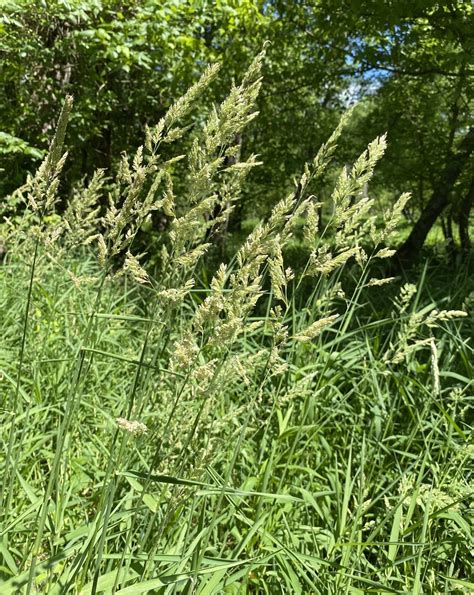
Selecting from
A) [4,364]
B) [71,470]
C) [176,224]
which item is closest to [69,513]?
[71,470]

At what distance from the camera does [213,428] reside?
1342 mm

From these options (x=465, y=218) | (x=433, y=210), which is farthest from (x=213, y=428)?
(x=465, y=218)

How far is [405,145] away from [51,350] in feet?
21.4

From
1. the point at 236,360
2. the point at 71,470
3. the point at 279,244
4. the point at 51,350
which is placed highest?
the point at 279,244

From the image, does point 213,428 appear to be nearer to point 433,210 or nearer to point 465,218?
point 433,210

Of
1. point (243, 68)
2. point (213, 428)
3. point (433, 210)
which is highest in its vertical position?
point (243, 68)

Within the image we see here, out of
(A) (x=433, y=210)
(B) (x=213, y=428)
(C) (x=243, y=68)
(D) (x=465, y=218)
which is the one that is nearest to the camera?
(B) (x=213, y=428)

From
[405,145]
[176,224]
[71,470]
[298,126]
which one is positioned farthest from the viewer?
[298,126]

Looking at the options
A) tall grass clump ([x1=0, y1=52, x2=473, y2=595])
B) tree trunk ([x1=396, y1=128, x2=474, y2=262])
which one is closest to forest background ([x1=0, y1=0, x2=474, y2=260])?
tree trunk ([x1=396, y1=128, x2=474, y2=262])

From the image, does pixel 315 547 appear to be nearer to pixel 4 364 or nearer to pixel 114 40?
pixel 4 364

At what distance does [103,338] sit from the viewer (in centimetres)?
265

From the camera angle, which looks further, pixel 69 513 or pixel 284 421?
pixel 284 421

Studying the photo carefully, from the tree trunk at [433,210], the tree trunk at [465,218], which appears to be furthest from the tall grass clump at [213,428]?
the tree trunk at [465,218]

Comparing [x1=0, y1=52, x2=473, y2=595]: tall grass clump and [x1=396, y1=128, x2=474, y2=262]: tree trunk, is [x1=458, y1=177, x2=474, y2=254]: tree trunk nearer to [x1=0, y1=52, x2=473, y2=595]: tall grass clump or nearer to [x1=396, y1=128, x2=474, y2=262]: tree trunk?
[x1=396, y1=128, x2=474, y2=262]: tree trunk
